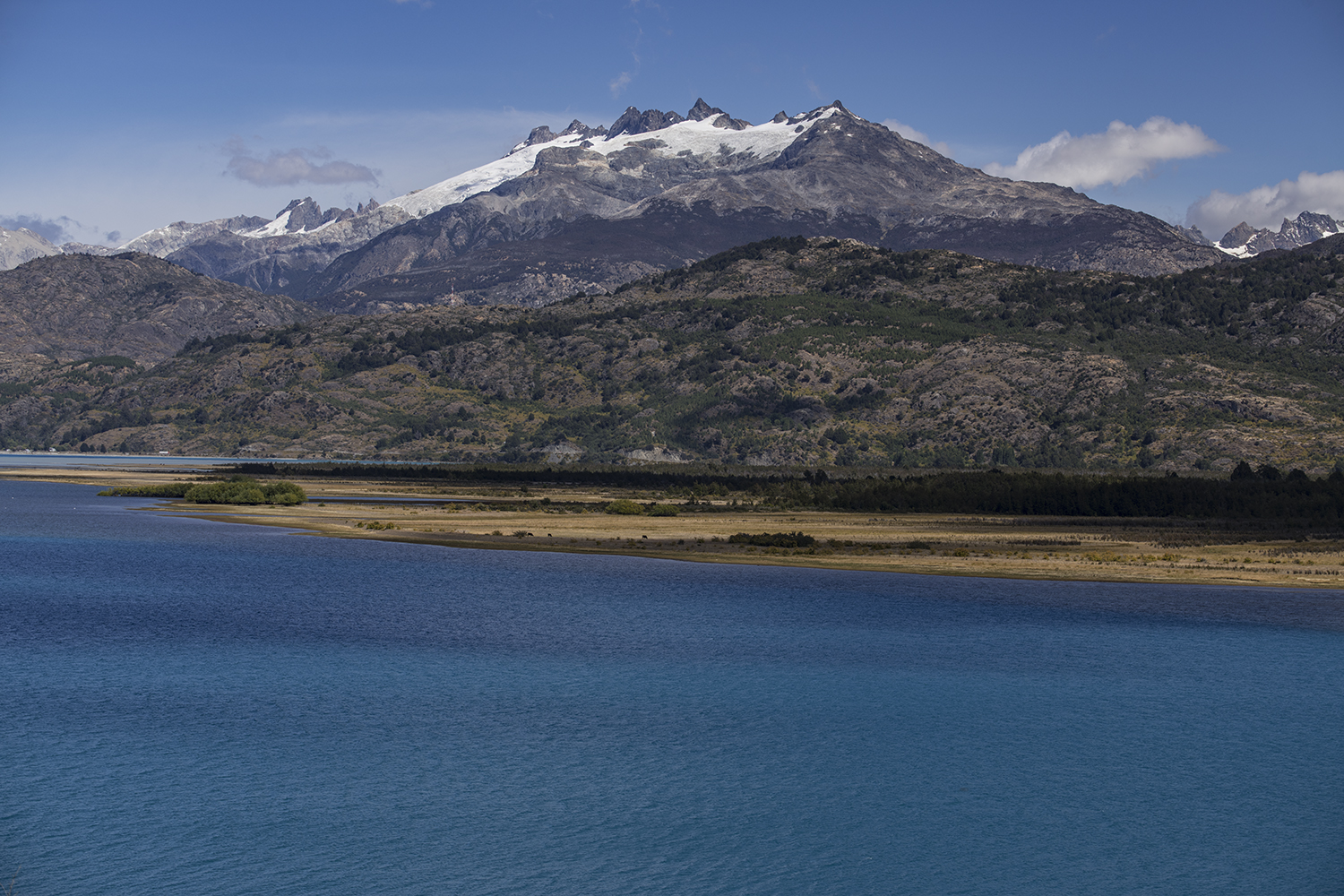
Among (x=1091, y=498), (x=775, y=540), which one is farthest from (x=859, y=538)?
(x=1091, y=498)

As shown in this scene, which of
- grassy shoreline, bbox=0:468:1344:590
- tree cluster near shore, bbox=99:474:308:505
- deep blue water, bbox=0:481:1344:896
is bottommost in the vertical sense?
deep blue water, bbox=0:481:1344:896

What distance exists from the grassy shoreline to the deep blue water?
1751 cm

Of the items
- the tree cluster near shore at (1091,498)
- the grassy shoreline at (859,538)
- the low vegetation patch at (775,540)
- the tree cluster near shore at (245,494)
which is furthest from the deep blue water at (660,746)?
the tree cluster near shore at (245,494)

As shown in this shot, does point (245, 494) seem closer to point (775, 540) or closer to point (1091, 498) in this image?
point (775, 540)

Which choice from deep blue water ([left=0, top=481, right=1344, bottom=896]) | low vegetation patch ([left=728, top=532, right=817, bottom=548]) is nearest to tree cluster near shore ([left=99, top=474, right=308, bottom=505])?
low vegetation patch ([left=728, top=532, right=817, bottom=548])

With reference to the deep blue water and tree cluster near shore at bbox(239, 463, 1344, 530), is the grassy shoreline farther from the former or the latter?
the deep blue water

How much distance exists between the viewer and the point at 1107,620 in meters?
61.8

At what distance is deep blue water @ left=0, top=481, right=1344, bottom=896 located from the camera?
2655 cm

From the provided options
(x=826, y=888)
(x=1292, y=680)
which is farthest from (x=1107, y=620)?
(x=826, y=888)

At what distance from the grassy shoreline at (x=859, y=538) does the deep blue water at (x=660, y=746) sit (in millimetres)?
17509

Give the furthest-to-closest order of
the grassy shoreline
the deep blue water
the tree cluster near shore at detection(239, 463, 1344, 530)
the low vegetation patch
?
the tree cluster near shore at detection(239, 463, 1344, 530) < the low vegetation patch < the grassy shoreline < the deep blue water

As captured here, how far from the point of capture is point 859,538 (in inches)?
4158

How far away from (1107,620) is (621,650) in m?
27.8

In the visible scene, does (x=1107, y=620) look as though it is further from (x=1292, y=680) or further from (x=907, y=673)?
(x=907, y=673)
